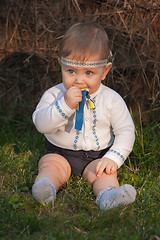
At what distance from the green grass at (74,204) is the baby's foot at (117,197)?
2.2 inches

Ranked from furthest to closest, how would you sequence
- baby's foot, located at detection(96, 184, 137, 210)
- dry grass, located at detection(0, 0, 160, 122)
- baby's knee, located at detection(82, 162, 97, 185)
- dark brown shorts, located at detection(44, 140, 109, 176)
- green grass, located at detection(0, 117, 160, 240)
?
dry grass, located at detection(0, 0, 160, 122), dark brown shorts, located at detection(44, 140, 109, 176), baby's knee, located at detection(82, 162, 97, 185), baby's foot, located at detection(96, 184, 137, 210), green grass, located at detection(0, 117, 160, 240)

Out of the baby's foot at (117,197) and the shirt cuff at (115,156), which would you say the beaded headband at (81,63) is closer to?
the shirt cuff at (115,156)

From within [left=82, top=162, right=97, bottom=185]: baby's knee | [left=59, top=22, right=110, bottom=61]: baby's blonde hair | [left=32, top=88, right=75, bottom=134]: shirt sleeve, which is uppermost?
[left=59, top=22, right=110, bottom=61]: baby's blonde hair

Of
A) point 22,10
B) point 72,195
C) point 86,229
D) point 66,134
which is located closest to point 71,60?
point 66,134

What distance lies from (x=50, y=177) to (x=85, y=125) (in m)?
0.52

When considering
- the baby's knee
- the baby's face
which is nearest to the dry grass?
the baby's face

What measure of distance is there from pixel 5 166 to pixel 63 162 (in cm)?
52

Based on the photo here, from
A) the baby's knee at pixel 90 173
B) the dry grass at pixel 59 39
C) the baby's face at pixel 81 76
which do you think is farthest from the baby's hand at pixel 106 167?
the dry grass at pixel 59 39

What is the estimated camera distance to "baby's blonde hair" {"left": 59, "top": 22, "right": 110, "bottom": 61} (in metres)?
2.60

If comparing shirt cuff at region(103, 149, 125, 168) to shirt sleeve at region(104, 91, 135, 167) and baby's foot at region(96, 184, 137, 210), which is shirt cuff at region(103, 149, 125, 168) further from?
baby's foot at region(96, 184, 137, 210)

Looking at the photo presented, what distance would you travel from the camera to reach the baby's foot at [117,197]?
234 cm

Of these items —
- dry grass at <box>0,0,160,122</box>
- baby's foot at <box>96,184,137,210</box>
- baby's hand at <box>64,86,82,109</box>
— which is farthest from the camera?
dry grass at <box>0,0,160,122</box>

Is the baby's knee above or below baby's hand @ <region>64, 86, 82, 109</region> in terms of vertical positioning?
below

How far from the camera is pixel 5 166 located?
2998mm
